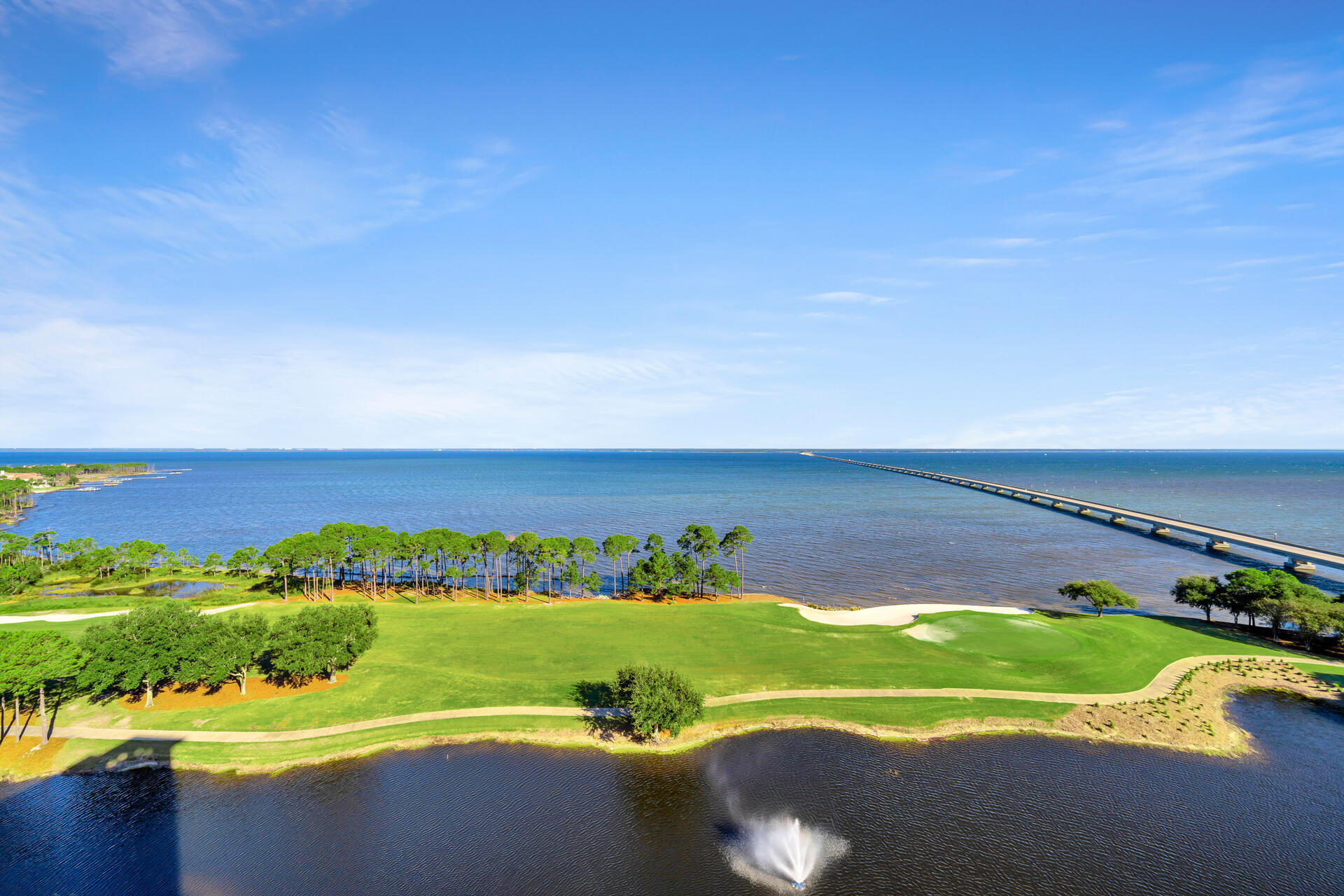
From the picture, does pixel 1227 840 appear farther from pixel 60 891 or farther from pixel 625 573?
pixel 625 573

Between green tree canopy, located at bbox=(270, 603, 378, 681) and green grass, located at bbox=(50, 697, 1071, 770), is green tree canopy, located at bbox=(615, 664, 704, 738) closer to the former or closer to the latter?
green grass, located at bbox=(50, 697, 1071, 770)

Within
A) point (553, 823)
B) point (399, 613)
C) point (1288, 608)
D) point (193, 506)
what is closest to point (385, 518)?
point (193, 506)

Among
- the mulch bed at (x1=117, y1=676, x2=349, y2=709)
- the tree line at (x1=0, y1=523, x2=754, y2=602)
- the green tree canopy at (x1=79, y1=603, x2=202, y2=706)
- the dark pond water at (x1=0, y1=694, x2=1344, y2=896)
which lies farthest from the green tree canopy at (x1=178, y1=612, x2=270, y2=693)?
the tree line at (x1=0, y1=523, x2=754, y2=602)

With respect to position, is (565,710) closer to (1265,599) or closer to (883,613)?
(883,613)

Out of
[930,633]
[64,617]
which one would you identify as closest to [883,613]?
[930,633]

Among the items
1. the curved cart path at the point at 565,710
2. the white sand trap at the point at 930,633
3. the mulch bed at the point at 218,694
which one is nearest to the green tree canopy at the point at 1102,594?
the curved cart path at the point at 565,710

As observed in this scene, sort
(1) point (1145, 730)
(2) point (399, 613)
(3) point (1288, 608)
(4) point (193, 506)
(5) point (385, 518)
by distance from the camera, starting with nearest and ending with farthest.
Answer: (1) point (1145, 730)
(3) point (1288, 608)
(2) point (399, 613)
(5) point (385, 518)
(4) point (193, 506)
